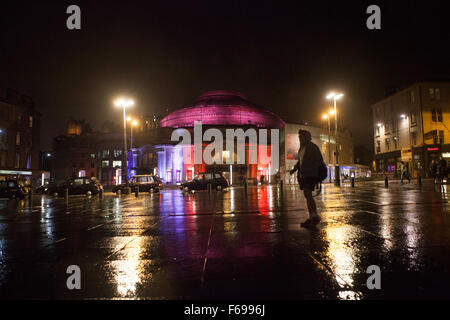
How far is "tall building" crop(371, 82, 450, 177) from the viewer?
4278 centimetres

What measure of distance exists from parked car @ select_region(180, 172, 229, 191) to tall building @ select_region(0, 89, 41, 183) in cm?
3926

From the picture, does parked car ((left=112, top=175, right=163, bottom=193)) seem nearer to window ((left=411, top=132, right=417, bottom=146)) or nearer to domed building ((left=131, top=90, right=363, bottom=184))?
domed building ((left=131, top=90, right=363, bottom=184))

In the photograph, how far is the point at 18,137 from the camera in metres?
51.7

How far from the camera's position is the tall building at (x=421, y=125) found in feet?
140

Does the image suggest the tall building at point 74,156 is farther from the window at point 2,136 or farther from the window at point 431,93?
the window at point 431,93

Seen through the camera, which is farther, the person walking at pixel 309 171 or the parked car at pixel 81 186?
the parked car at pixel 81 186

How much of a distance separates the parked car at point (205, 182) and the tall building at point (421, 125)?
107 ft

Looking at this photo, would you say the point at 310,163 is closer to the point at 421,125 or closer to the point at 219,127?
the point at 421,125

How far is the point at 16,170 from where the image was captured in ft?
165

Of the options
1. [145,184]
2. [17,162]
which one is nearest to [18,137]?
[17,162]

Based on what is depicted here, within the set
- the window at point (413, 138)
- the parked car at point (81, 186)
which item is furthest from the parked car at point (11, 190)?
the window at point (413, 138)

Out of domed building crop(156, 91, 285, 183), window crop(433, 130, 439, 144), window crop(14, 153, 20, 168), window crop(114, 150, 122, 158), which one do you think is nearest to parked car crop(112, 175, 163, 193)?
domed building crop(156, 91, 285, 183)

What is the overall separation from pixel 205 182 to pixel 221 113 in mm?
41924

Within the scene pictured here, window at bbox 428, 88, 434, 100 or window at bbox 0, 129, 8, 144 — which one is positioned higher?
window at bbox 428, 88, 434, 100
